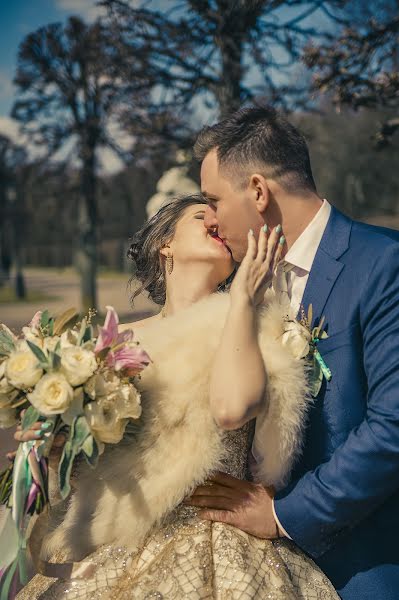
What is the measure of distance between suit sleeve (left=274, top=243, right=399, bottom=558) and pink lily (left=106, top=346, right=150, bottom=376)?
2.32 ft

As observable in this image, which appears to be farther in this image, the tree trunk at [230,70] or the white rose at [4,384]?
the tree trunk at [230,70]

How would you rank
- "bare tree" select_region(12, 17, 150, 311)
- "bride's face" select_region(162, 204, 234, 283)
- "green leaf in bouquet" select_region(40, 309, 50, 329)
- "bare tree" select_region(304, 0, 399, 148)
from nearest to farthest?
"green leaf in bouquet" select_region(40, 309, 50, 329)
"bride's face" select_region(162, 204, 234, 283)
"bare tree" select_region(304, 0, 399, 148)
"bare tree" select_region(12, 17, 150, 311)

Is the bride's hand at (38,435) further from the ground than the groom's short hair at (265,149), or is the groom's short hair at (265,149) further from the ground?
the groom's short hair at (265,149)

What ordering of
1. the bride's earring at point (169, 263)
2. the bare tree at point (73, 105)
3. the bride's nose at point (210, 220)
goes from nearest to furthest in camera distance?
the bride's nose at point (210, 220) < the bride's earring at point (169, 263) < the bare tree at point (73, 105)

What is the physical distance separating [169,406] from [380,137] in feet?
19.3

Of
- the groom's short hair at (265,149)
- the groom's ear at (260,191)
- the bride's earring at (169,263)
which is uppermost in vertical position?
the groom's short hair at (265,149)

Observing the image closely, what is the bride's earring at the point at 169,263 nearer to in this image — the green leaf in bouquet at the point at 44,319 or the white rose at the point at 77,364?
the green leaf in bouquet at the point at 44,319

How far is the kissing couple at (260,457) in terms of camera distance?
1.98 meters

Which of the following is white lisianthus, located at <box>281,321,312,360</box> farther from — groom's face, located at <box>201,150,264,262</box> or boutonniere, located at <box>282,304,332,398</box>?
groom's face, located at <box>201,150,264,262</box>

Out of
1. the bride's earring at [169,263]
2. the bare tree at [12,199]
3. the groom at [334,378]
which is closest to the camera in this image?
the groom at [334,378]

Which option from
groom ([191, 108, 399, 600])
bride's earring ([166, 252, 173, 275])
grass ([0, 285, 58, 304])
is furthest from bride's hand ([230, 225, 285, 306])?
grass ([0, 285, 58, 304])

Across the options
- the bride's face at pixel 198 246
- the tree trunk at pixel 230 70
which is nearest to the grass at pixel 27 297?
the tree trunk at pixel 230 70

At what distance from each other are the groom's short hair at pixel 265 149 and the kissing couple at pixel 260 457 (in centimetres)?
26

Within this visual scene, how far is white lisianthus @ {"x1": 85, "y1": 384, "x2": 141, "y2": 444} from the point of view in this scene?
1.91 m
